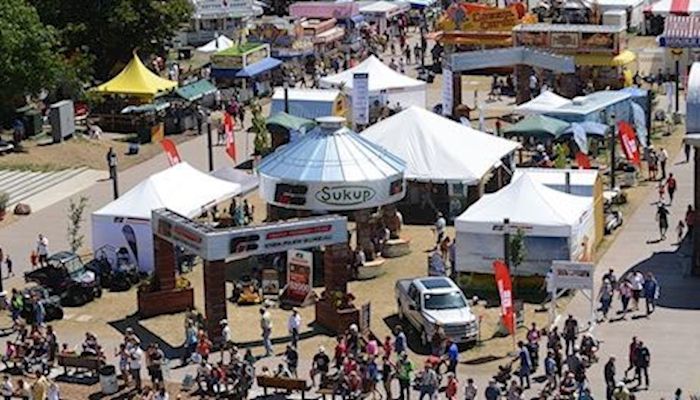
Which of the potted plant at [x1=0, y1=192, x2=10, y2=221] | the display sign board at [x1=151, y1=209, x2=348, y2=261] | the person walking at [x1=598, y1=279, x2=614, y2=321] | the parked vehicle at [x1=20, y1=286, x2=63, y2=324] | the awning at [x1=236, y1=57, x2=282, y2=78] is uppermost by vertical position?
the display sign board at [x1=151, y1=209, x2=348, y2=261]

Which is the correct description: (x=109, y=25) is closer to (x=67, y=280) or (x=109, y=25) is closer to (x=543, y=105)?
(x=543, y=105)

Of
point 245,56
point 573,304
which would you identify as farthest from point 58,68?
point 573,304

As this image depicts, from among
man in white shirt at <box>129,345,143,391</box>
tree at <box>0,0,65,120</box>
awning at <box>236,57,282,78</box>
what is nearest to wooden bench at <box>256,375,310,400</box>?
man in white shirt at <box>129,345,143,391</box>

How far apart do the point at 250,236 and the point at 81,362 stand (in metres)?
5.07

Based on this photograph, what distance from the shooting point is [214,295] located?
3609 cm

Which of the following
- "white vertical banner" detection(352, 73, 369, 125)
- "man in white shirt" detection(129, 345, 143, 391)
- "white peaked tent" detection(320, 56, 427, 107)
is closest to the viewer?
"man in white shirt" detection(129, 345, 143, 391)

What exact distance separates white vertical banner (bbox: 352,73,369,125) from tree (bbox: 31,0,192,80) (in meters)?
15.9

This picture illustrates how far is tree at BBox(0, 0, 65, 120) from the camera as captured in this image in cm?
5838

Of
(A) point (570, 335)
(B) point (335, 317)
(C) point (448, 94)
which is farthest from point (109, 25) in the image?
(A) point (570, 335)

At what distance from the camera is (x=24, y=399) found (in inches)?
1292

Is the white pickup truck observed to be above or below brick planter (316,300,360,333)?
above

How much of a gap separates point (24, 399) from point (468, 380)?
963 cm

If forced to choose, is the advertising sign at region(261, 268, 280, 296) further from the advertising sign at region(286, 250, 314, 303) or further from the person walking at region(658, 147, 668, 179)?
the person walking at region(658, 147, 668, 179)

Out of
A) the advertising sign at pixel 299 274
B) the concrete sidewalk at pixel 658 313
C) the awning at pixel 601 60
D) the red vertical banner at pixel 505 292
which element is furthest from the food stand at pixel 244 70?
the red vertical banner at pixel 505 292
